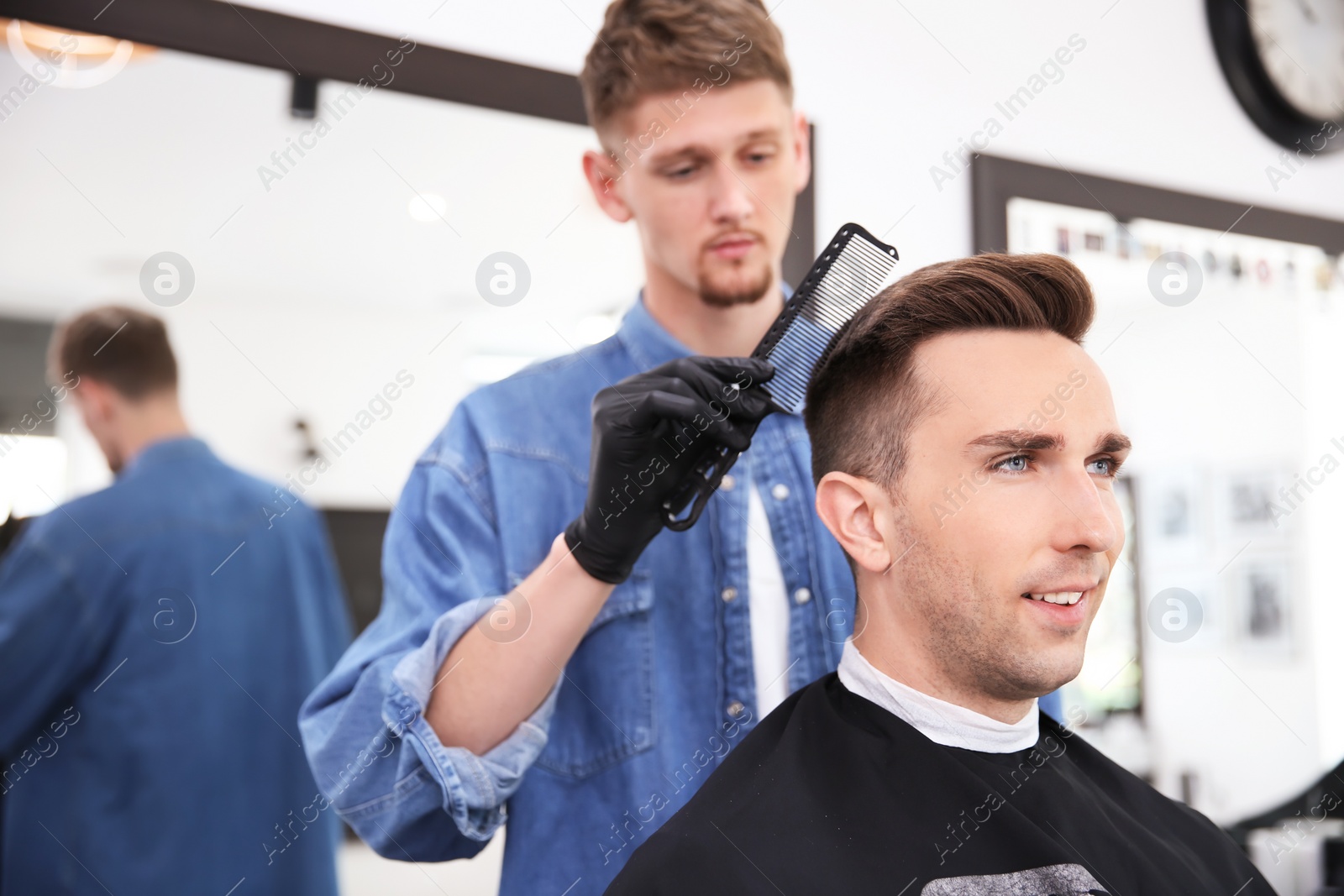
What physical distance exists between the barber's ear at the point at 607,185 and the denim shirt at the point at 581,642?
0.22 metres

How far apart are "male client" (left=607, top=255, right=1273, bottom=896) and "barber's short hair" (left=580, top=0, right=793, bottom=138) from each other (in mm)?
459

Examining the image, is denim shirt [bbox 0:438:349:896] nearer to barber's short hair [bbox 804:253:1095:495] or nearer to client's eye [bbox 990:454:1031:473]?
barber's short hair [bbox 804:253:1095:495]

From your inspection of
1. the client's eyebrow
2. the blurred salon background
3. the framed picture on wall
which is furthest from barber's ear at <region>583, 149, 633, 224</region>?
the framed picture on wall

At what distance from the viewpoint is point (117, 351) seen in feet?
5.53

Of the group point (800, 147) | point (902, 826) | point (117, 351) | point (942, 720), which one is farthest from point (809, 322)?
point (117, 351)

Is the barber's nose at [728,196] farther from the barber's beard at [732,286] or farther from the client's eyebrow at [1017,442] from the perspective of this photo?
the client's eyebrow at [1017,442]

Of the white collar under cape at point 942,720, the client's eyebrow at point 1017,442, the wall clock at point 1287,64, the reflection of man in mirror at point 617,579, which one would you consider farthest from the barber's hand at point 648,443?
the wall clock at point 1287,64

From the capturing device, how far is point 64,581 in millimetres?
1667

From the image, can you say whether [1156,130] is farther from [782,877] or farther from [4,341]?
[4,341]

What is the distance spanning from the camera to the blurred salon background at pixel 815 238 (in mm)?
1728

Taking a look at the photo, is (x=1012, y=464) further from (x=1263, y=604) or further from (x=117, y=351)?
(x=1263, y=604)

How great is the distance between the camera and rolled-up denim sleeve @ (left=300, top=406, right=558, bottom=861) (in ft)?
4.83

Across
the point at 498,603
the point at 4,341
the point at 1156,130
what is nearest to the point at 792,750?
the point at 498,603

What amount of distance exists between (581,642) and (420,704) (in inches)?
12.4
